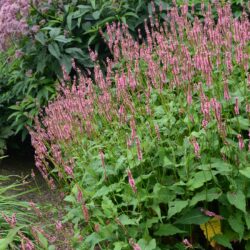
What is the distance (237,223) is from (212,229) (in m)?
0.22

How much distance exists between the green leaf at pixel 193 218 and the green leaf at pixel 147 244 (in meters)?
0.26

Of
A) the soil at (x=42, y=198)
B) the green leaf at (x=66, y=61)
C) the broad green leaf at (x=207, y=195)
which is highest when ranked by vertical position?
the green leaf at (x=66, y=61)

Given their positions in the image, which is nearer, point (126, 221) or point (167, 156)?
point (126, 221)

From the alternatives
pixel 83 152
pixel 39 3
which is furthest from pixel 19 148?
pixel 83 152

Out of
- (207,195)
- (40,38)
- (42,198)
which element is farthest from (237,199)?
(40,38)

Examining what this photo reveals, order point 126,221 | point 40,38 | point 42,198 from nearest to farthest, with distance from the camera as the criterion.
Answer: point 126,221 → point 42,198 → point 40,38

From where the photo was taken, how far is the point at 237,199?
104 inches

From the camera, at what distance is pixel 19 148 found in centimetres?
605

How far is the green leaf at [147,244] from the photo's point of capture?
262 centimetres

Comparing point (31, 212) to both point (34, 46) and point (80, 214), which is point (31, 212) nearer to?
point (80, 214)

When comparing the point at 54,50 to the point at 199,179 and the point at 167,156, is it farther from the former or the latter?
the point at 199,179

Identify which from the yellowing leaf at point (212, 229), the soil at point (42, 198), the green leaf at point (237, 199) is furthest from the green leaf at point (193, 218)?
the soil at point (42, 198)

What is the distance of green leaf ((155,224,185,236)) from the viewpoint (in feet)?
9.25

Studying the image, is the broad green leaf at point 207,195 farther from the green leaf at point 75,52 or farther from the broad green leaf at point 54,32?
A: the broad green leaf at point 54,32
